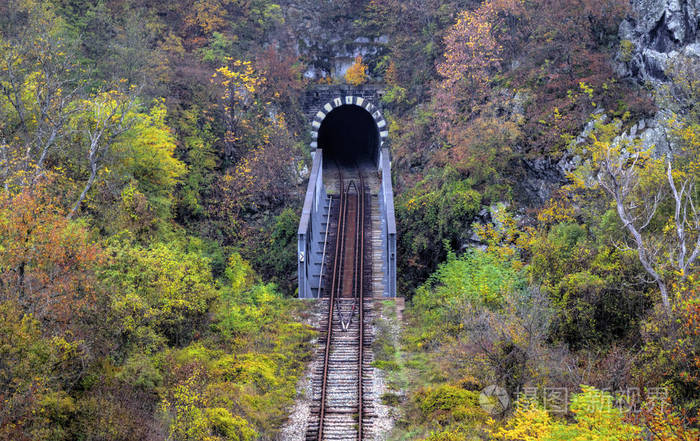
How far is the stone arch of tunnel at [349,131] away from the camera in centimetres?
3644

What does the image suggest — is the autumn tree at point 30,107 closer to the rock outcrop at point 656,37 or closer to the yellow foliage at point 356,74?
the yellow foliage at point 356,74

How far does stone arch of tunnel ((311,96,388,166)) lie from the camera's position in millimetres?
36438

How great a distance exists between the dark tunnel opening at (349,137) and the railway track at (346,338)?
27.0 feet

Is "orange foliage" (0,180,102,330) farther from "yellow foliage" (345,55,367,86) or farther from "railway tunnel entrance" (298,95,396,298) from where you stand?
"yellow foliage" (345,55,367,86)

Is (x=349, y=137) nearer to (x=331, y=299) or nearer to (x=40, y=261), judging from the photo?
(x=331, y=299)

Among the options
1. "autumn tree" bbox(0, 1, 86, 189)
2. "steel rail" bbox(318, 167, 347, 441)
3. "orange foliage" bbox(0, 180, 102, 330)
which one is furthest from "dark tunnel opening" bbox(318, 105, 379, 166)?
"orange foliage" bbox(0, 180, 102, 330)

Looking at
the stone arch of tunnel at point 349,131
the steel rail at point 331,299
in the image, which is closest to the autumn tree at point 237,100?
the stone arch of tunnel at point 349,131

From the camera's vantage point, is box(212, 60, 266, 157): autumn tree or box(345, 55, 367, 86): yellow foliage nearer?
box(212, 60, 266, 157): autumn tree

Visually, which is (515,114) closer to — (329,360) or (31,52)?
(329,360)

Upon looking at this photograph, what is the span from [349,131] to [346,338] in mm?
27925

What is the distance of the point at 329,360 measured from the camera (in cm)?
1853

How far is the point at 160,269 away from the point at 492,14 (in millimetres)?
22070

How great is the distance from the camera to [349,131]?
45656 mm

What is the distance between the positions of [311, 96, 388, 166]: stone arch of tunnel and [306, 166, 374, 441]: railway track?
606 cm
